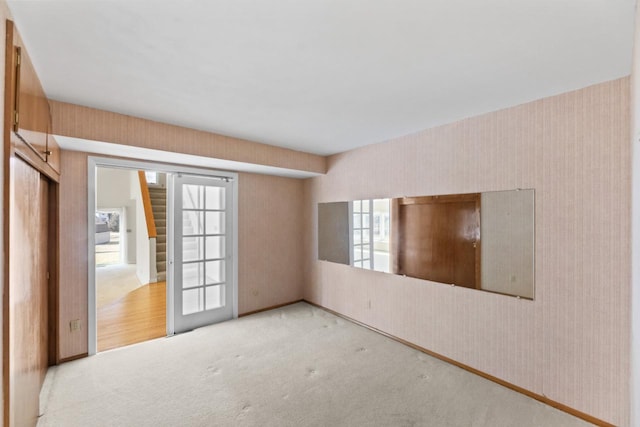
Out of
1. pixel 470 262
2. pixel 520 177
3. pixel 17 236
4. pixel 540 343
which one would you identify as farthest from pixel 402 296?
pixel 17 236

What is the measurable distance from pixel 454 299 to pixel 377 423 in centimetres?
139

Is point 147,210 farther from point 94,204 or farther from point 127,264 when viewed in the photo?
point 94,204

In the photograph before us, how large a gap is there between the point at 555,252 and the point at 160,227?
24.4 ft

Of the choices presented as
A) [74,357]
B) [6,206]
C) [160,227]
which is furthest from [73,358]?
[160,227]

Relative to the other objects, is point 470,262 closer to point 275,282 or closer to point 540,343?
point 540,343

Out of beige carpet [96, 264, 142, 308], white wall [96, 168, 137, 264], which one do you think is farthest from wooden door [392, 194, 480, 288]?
white wall [96, 168, 137, 264]

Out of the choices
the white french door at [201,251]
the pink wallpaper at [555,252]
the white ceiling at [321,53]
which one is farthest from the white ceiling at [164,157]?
the pink wallpaper at [555,252]

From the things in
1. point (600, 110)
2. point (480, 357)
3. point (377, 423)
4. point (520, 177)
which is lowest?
point (377, 423)

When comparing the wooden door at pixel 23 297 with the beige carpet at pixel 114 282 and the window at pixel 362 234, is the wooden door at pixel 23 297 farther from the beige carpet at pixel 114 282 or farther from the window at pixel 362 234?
the beige carpet at pixel 114 282

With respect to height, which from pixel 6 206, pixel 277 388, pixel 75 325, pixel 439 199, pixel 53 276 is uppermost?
pixel 439 199

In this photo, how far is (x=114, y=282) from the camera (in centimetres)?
623

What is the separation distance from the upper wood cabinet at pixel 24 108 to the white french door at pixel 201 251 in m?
1.66

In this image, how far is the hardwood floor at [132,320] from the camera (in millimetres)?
3449

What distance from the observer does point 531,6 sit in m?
1.33
